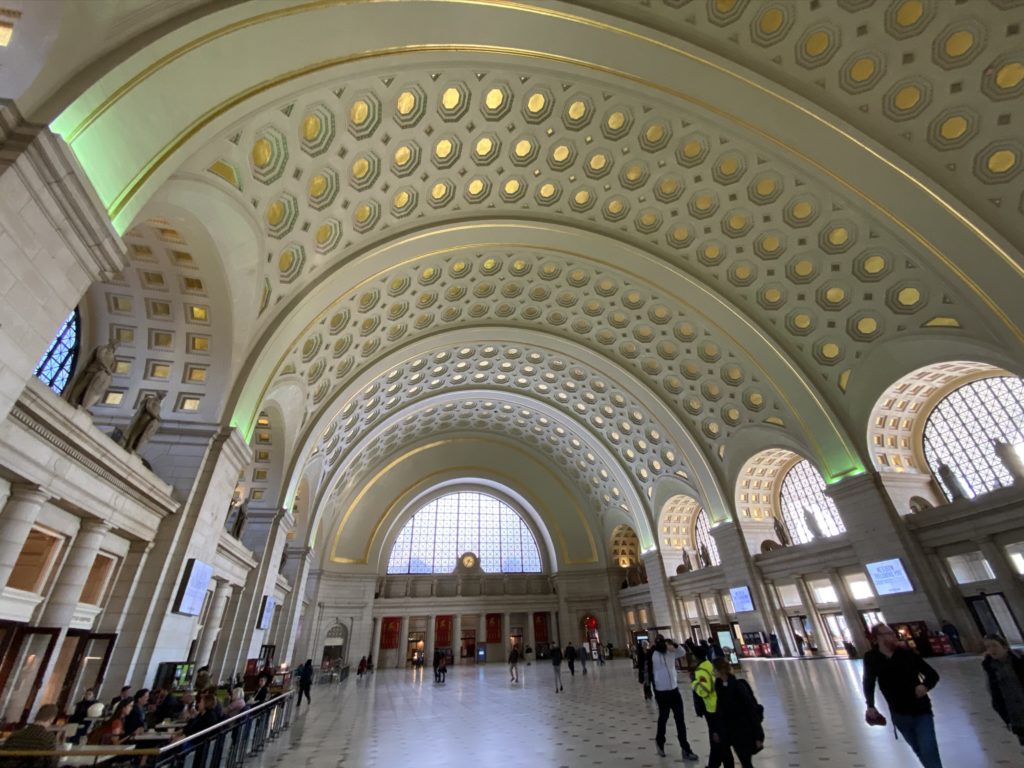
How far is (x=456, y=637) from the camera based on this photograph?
33.1m

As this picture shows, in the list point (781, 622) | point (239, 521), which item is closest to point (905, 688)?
point (239, 521)

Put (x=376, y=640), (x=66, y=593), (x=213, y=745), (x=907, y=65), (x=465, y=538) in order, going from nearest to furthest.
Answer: (x=213, y=745) → (x=66, y=593) → (x=907, y=65) → (x=376, y=640) → (x=465, y=538)

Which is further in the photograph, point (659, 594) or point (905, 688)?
point (659, 594)

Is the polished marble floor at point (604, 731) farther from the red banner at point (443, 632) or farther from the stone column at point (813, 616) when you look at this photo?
the red banner at point (443, 632)

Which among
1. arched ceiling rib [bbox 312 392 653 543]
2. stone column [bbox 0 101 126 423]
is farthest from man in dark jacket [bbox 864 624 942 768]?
arched ceiling rib [bbox 312 392 653 543]

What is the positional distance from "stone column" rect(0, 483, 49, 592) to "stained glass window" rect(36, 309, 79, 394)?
4349 mm

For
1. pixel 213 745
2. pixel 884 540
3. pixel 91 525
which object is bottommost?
pixel 213 745

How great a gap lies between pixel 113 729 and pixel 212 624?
7972 mm

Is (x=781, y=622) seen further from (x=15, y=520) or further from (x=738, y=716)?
(x=15, y=520)

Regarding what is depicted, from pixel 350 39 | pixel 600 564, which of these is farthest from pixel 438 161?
pixel 600 564

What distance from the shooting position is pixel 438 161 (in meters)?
13.6

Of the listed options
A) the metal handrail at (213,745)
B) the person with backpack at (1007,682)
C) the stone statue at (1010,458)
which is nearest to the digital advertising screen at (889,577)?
the stone statue at (1010,458)

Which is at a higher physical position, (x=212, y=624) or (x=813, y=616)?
(x=813, y=616)

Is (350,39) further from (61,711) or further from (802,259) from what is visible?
(802,259)
